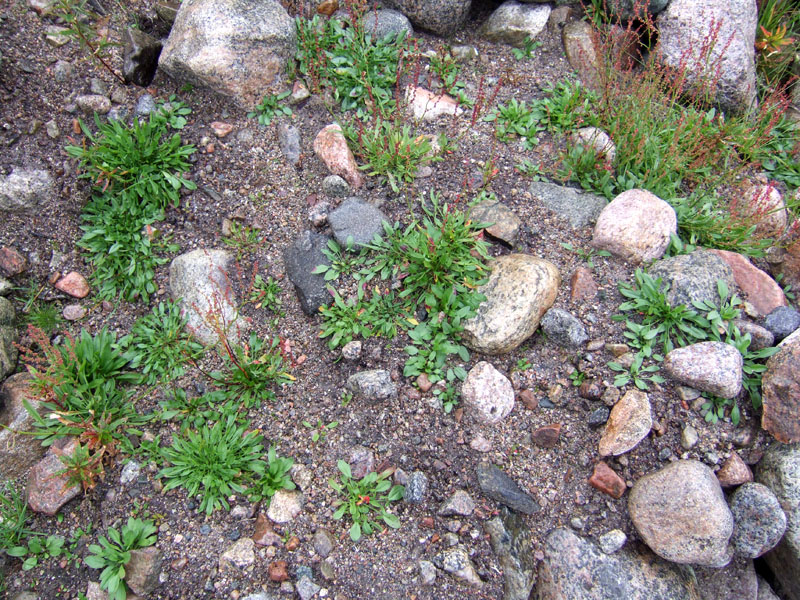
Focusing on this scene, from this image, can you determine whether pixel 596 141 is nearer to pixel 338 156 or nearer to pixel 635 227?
pixel 635 227

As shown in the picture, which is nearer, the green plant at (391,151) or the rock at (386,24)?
the green plant at (391,151)

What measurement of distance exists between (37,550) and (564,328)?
134 inches

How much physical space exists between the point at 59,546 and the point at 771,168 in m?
5.66

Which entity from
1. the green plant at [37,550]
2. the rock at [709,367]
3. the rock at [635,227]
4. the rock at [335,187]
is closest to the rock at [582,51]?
the rock at [635,227]

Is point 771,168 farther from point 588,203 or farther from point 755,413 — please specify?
point 755,413

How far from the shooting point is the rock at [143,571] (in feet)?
9.59

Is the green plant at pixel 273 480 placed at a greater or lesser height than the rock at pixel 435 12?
lesser

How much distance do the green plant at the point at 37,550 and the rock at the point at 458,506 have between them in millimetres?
2199

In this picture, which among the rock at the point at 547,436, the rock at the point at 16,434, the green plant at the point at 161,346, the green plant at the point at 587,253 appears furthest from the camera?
the green plant at the point at 587,253

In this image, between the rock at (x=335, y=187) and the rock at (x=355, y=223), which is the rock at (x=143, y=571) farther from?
the rock at (x=335, y=187)

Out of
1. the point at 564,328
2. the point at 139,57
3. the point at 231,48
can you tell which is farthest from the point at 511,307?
the point at 139,57

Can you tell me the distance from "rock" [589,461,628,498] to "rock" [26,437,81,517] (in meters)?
3.07

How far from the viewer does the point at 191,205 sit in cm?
404

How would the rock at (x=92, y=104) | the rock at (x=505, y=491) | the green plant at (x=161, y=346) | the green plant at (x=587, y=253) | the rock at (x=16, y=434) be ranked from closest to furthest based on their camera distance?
the rock at (x=505, y=491), the rock at (x=16, y=434), the green plant at (x=161, y=346), the green plant at (x=587, y=253), the rock at (x=92, y=104)
